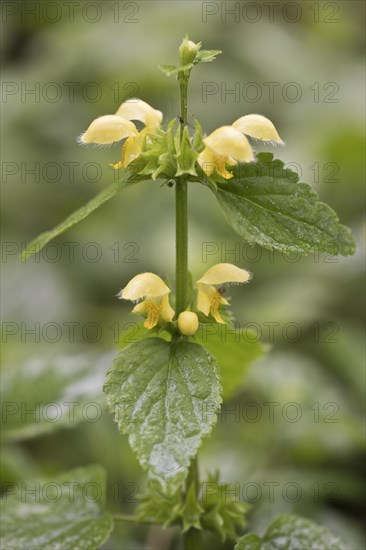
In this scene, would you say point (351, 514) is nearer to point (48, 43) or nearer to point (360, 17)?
point (48, 43)

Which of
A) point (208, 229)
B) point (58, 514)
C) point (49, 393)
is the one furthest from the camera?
point (208, 229)

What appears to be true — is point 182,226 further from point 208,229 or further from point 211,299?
point 208,229

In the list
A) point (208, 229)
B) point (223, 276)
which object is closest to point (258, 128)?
point (223, 276)

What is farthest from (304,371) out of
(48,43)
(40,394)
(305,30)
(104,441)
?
(305,30)

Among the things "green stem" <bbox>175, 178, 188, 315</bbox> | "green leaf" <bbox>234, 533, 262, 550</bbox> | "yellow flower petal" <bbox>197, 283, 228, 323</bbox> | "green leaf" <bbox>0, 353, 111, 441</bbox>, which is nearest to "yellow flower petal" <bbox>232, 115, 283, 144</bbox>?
"green stem" <bbox>175, 178, 188, 315</bbox>

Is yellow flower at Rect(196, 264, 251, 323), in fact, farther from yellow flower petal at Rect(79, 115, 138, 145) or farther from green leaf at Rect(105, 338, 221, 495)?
yellow flower petal at Rect(79, 115, 138, 145)

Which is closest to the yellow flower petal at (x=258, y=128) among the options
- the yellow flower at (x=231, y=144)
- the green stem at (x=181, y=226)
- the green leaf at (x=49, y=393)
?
the yellow flower at (x=231, y=144)
